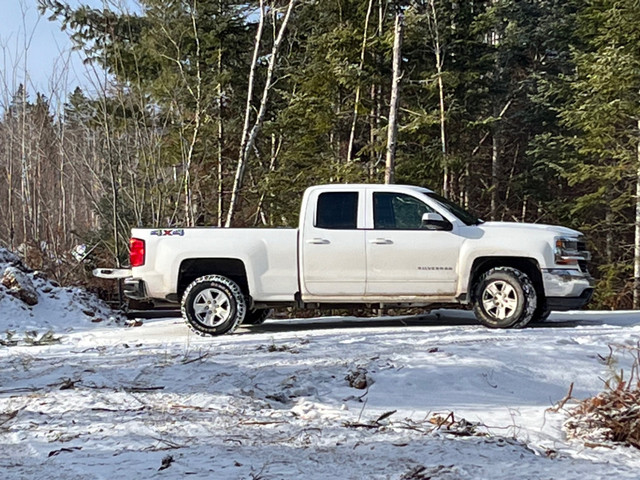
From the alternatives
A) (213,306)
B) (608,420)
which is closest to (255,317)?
(213,306)

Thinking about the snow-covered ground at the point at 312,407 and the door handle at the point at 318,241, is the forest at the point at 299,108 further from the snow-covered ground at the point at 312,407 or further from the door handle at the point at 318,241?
the snow-covered ground at the point at 312,407

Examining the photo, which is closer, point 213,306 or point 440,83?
point 213,306

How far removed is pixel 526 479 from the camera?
9.73ft

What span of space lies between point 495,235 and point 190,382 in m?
4.71

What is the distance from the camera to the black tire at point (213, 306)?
26.2 ft

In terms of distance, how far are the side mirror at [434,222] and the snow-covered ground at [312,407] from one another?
1.47 m

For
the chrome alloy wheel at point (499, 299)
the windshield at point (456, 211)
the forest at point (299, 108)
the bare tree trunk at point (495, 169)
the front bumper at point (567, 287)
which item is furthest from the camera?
the bare tree trunk at point (495, 169)

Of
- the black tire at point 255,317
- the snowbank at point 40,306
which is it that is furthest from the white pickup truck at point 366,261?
the snowbank at point 40,306

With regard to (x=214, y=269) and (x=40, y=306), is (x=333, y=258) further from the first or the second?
(x=40, y=306)

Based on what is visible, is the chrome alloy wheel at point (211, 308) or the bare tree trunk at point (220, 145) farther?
the bare tree trunk at point (220, 145)

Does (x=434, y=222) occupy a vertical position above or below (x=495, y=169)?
below

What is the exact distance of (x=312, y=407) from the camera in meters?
4.36

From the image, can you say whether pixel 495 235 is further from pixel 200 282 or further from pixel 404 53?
pixel 404 53

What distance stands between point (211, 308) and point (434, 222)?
3.30 m
